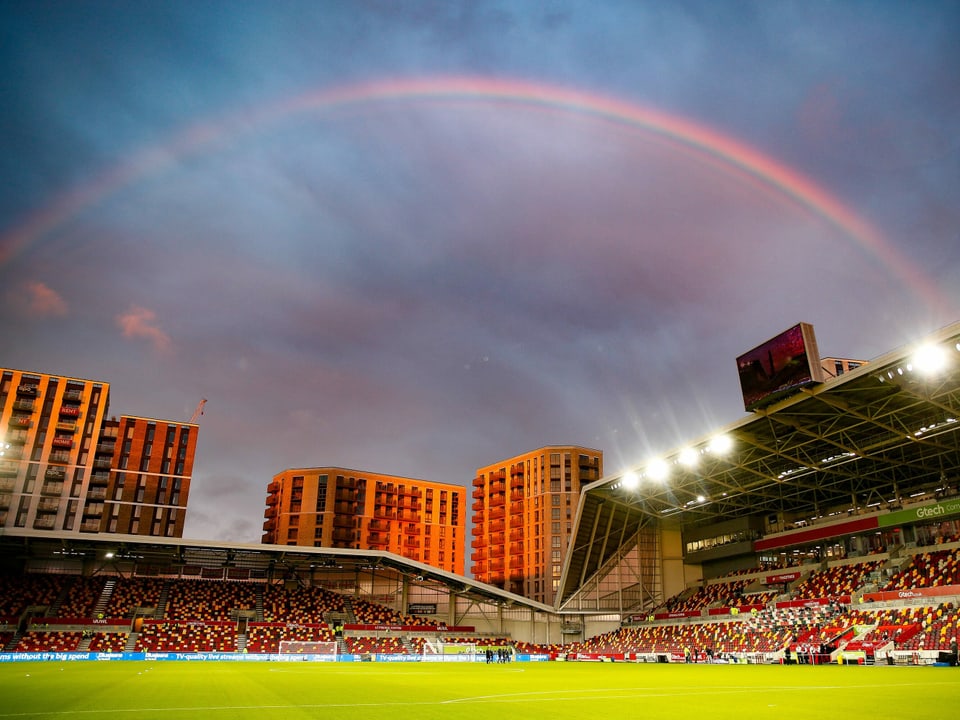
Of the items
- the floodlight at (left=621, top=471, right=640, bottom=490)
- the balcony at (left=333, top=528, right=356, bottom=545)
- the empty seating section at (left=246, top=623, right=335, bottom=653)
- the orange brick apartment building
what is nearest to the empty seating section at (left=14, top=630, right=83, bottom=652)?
the empty seating section at (left=246, top=623, right=335, bottom=653)

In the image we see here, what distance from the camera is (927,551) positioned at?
2274 inches

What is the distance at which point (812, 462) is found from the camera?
197 feet

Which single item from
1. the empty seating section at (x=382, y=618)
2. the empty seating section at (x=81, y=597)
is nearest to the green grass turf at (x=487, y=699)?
the empty seating section at (x=382, y=618)

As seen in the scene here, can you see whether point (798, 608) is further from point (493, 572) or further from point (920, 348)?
point (493, 572)

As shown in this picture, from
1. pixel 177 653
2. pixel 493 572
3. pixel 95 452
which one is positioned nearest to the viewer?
pixel 177 653

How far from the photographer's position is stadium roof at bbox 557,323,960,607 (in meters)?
44.0

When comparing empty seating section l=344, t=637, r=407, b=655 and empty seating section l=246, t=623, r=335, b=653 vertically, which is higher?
empty seating section l=246, t=623, r=335, b=653

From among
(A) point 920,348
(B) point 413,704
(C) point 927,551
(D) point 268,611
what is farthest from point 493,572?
(B) point 413,704

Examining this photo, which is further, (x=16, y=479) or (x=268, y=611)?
(x=16, y=479)

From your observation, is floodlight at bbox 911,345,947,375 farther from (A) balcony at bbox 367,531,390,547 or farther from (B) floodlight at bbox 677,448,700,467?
(A) balcony at bbox 367,531,390,547

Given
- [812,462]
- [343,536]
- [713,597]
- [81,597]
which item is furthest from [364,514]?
[812,462]

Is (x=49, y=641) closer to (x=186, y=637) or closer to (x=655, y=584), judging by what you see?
(x=186, y=637)

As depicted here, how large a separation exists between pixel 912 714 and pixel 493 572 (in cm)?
13586

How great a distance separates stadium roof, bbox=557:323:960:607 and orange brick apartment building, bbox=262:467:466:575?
7582cm
